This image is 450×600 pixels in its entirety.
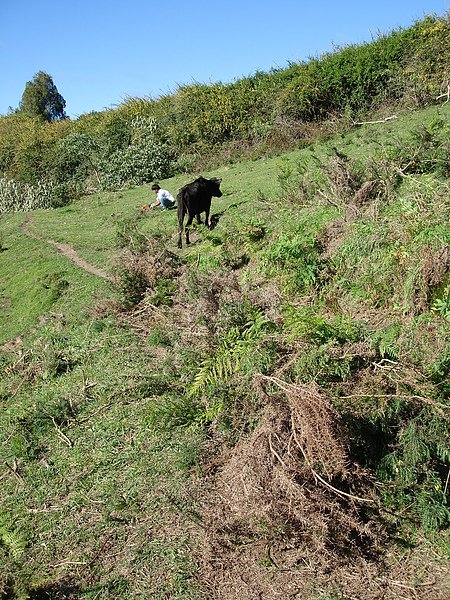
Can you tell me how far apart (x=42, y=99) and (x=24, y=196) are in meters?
25.7

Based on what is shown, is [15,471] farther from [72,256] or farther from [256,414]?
[72,256]

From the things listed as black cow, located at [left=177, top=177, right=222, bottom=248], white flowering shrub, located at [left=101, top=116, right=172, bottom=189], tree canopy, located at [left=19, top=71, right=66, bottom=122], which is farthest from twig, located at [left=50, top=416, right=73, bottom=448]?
tree canopy, located at [left=19, top=71, right=66, bottom=122]

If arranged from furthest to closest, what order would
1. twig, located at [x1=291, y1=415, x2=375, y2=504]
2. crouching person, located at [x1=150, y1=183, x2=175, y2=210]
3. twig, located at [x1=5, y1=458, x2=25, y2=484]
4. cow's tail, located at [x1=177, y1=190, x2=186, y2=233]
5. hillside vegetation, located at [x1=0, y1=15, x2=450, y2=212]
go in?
1. hillside vegetation, located at [x1=0, y1=15, x2=450, y2=212]
2. crouching person, located at [x1=150, y1=183, x2=175, y2=210]
3. cow's tail, located at [x1=177, y1=190, x2=186, y2=233]
4. twig, located at [x1=5, y1=458, x2=25, y2=484]
5. twig, located at [x1=291, y1=415, x2=375, y2=504]

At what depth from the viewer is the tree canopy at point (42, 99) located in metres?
46.3

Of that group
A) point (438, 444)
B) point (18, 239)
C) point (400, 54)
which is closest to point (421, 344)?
point (438, 444)

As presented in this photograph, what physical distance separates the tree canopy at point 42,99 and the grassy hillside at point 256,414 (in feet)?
128

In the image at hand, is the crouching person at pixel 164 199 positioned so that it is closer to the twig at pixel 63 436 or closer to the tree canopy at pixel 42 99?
the twig at pixel 63 436

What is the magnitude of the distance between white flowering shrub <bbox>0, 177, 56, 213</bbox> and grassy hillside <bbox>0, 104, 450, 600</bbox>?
13395mm

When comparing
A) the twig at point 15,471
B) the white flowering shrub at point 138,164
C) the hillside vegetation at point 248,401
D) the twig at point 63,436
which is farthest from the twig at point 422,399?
the white flowering shrub at point 138,164

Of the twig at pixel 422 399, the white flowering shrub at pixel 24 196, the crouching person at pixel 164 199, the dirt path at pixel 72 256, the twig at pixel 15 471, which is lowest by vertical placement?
the twig at pixel 15 471

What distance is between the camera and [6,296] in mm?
13656

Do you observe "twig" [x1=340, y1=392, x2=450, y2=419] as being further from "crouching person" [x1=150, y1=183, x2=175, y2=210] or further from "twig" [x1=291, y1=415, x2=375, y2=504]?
"crouching person" [x1=150, y1=183, x2=175, y2=210]

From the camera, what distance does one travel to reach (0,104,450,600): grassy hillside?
17.5ft

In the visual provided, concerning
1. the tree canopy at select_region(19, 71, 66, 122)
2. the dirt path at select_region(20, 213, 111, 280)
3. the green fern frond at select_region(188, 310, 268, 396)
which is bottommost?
the green fern frond at select_region(188, 310, 268, 396)
